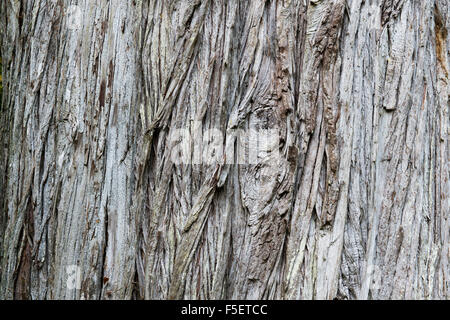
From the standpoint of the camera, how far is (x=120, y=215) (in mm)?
2176

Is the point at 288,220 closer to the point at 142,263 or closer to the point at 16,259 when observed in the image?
the point at 142,263

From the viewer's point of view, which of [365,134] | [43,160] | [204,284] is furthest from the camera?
[43,160]

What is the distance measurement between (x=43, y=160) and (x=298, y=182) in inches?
48.3

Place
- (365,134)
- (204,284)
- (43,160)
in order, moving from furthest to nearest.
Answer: (43,160), (365,134), (204,284)

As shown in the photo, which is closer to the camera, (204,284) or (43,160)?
(204,284)

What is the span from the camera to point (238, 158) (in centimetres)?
207

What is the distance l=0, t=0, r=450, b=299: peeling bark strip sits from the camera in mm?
2053

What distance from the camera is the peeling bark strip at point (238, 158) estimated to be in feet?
6.73

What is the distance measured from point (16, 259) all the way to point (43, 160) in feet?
1.65

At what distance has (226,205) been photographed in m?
2.07
